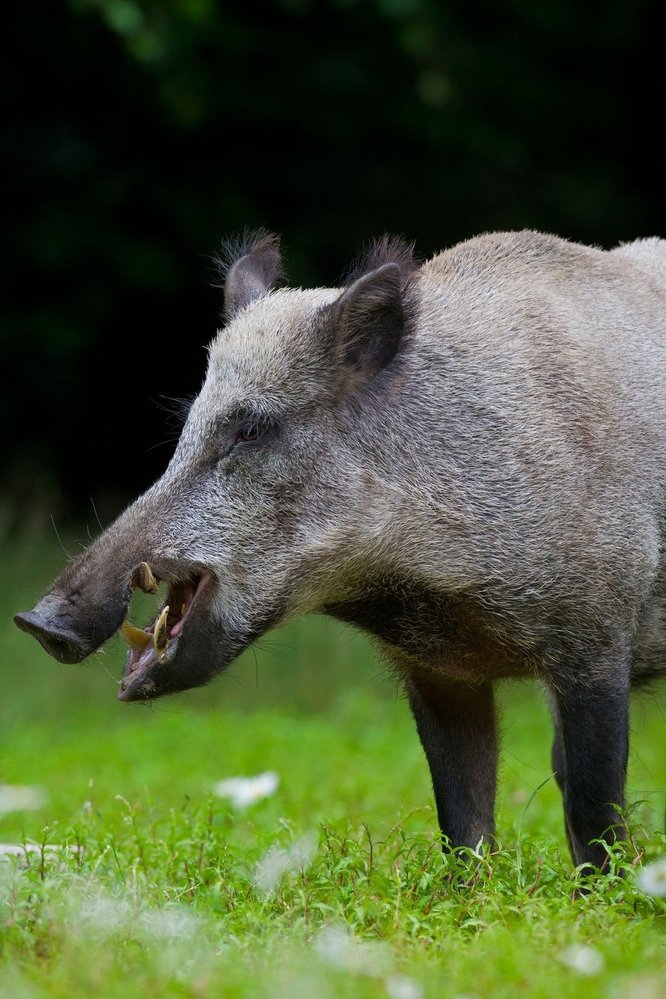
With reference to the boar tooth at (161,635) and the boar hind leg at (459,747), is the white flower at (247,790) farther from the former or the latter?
the boar tooth at (161,635)

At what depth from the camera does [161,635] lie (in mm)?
4129

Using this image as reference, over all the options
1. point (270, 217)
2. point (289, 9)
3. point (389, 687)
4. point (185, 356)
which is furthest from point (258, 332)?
point (185, 356)

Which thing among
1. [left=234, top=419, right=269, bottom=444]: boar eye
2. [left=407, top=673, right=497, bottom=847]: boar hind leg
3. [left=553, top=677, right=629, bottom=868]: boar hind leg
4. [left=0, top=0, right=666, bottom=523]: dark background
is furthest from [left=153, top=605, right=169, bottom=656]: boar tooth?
[left=0, top=0, right=666, bottom=523]: dark background

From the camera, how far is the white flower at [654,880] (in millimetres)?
3469

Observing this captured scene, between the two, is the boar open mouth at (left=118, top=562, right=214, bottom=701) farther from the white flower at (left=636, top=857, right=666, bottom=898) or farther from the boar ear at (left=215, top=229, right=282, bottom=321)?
the white flower at (left=636, top=857, right=666, bottom=898)

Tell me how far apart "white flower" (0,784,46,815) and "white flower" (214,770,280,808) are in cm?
75

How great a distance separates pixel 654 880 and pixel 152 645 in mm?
1486

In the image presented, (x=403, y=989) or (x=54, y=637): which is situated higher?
(x=54, y=637)

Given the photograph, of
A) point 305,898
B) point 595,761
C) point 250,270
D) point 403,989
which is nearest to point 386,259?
point 250,270

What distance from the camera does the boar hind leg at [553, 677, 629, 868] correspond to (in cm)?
420

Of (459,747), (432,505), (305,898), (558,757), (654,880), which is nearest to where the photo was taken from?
(654,880)

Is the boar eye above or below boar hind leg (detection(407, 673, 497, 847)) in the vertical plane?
above

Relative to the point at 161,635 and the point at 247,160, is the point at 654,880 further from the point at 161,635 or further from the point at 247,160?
the point at 247,160

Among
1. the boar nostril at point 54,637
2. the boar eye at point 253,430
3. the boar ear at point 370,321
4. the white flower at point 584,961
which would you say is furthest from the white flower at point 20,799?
the white flower at point 584,961
